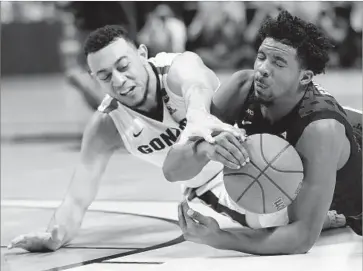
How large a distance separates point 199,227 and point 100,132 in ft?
4.03

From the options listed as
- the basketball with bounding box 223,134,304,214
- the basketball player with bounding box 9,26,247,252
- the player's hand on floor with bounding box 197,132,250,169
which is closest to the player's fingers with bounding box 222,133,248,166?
the player's hand on floor with bounding box 197,132,250,169

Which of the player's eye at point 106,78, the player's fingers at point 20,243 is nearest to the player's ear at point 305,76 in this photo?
the player's eye at point 106,78

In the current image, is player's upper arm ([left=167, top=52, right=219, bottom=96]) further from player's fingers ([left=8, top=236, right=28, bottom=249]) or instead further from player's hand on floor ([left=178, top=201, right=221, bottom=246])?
player's fingers ([left=8, top=236, right=28, bottom=249])

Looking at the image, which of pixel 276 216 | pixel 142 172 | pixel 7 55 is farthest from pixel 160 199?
pixel 7 55

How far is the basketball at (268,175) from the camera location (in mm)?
3615

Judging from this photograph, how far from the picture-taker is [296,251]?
3.82 m

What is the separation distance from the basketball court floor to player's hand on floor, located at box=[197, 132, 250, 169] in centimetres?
50

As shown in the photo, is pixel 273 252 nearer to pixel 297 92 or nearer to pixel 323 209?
Result: pixel 323 209

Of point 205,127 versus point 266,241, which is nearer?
point 205,127

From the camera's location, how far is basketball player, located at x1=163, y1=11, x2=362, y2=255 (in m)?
3.71

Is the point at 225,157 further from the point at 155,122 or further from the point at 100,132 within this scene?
the point at 100,132

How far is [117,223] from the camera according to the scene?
5.05m

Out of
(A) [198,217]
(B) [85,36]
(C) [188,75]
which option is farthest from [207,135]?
(B) [85,36]

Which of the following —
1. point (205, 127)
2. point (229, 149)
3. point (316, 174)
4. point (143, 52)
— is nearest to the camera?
point (229, 149)
